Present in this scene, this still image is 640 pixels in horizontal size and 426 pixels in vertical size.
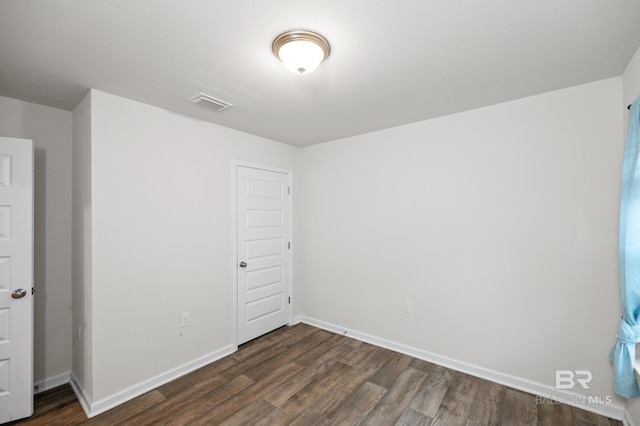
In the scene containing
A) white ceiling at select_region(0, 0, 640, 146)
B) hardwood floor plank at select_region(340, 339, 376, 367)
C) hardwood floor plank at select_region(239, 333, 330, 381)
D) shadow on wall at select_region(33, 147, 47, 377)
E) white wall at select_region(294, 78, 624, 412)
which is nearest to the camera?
white ceiling at select_region(0, 0, 640, 146)

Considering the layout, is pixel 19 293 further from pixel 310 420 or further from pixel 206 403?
pixel 310 420

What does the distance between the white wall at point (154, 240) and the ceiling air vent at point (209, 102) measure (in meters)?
0.42

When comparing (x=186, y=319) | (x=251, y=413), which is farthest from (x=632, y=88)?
(x=186, y=319)

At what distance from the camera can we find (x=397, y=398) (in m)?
2.29

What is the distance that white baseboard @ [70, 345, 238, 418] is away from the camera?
2.13m

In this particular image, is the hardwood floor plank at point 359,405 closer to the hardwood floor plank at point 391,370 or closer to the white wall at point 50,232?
the hardwood floor plank at point 391,370

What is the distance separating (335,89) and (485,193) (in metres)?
1.65

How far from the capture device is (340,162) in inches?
143

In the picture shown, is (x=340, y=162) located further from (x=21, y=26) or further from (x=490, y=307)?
(x=21, y=26)

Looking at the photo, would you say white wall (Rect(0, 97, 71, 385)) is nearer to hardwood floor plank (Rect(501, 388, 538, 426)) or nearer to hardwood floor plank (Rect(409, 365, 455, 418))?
hardwood floor plank (Rect(409, 365, 455, 418))

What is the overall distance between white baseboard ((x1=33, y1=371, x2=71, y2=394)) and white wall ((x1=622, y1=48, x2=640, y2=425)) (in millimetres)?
4367

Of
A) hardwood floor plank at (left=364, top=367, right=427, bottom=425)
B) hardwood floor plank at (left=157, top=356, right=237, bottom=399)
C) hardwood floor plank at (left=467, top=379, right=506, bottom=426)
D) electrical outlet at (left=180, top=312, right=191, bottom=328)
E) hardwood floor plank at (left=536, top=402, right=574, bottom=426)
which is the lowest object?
hardwood floor plank at (left=157, top=356, right=237, bottom=399)

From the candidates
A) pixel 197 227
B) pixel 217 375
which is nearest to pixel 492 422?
pixel 217 375

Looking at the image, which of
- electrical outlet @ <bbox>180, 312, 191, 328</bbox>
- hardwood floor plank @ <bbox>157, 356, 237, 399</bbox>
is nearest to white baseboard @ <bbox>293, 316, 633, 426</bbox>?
hardwood floor plank @ <bbox>157, 356, 237, 399</bbox>
